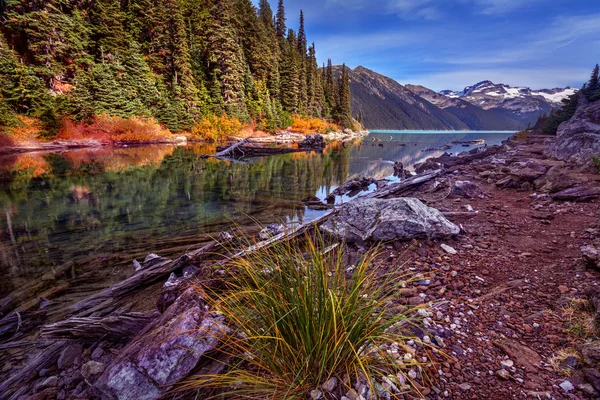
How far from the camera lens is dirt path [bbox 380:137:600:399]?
1.94 metres

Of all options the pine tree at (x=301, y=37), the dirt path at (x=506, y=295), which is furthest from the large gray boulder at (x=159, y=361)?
the pine tree at (x=301, y=37)

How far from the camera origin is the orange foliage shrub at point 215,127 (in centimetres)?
4509

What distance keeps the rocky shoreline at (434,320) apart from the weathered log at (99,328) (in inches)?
0.4

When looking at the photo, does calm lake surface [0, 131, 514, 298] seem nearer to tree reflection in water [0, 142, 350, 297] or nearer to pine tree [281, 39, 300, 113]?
tree reflection in water [0, 142, 350, 297]

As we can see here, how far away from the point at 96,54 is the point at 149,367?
50.5 meters

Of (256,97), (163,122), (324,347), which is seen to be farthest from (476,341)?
(256,97)

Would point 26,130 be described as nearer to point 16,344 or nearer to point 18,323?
point 18,323

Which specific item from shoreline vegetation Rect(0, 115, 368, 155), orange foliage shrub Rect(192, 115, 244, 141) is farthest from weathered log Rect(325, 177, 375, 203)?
orange foliage shrub Rect(192, 115, 244, 141)

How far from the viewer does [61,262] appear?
5367 mm

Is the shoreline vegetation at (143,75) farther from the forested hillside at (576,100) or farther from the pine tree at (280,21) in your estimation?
the forested hillside at (576,100)

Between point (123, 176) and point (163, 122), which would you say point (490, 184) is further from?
point (163, 122)

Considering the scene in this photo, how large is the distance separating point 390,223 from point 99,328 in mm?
4515

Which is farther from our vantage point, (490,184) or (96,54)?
(96,54)

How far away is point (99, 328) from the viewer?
2.88m
